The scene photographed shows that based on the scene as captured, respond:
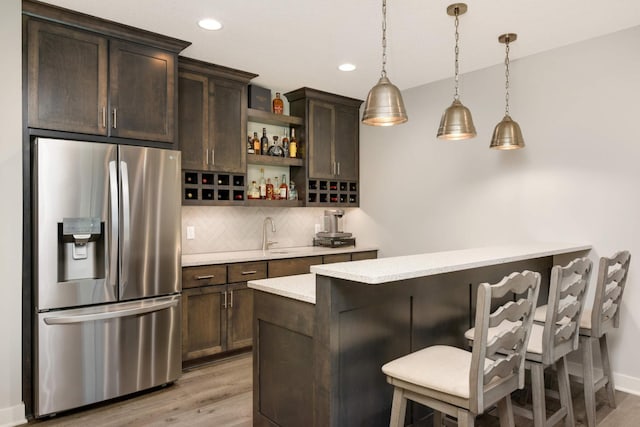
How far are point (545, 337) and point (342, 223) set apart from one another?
331 cm

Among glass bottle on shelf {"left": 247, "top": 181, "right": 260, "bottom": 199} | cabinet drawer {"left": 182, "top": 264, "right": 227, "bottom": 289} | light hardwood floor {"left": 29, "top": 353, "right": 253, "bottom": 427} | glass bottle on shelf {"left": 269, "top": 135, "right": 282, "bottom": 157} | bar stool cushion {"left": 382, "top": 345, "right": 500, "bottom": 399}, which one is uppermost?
glass bottle on shelf {"left": 269, "top": 135, "right": 282, "bottom": 157}

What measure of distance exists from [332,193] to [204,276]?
1879 millimetres

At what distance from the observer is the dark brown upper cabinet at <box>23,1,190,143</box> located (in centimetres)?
266

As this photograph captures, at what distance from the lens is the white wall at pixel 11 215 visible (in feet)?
8.46

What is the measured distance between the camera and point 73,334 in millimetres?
2660

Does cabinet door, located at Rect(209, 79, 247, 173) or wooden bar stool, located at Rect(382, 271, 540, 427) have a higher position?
cabinet door, located at Rect(209, 79, 247, 173)

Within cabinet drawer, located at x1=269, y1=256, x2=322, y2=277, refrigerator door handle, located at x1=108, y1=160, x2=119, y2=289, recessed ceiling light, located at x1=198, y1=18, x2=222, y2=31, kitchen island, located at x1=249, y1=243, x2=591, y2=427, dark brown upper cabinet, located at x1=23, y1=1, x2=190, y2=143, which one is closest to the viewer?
kitchen island, located at x1=249, y1=243, x2=591, y2=427

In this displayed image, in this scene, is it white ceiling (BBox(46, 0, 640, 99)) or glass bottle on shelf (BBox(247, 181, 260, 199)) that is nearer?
white ceiling (BBox(46, 0, 640, 99))

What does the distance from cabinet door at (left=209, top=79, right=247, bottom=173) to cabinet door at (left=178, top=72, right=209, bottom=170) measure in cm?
6

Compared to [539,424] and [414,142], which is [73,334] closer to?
[539,424]

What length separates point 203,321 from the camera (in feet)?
11.5

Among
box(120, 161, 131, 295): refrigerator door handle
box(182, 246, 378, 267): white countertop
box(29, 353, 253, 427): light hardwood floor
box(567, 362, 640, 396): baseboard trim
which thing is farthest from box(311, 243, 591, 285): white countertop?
box(182, 246, 378, 267): white countertop

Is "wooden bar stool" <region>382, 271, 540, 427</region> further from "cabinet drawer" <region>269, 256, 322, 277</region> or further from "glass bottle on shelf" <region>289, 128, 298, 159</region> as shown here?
"glass bottle on shelf" <region>289, 128, 298, 159</region>

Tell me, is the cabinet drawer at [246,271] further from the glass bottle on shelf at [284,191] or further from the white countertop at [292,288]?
the white countertop at [292,288]
